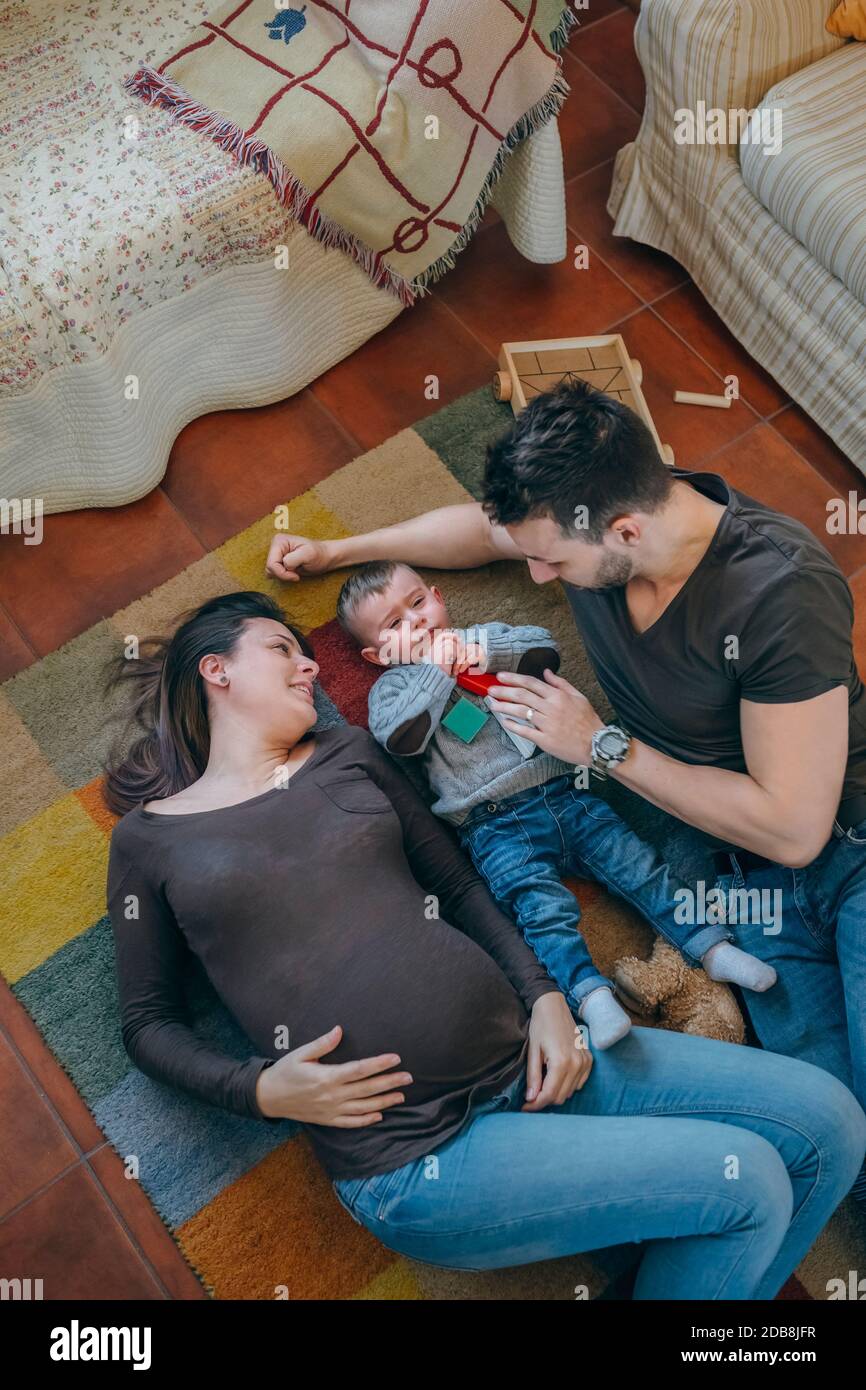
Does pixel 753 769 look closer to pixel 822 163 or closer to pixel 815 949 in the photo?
pixel 815 949

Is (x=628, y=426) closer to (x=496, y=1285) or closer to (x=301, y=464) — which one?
(x=301, y=464)

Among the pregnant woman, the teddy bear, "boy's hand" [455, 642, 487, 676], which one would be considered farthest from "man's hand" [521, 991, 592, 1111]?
"boy's hand" [455, 642, 487, 676]

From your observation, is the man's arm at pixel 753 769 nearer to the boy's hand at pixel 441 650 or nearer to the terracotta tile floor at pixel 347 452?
the boy's hand at pixel 441 650

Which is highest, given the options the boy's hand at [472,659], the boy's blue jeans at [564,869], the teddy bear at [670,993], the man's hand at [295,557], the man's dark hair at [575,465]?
the man's dark hair at [575,465]

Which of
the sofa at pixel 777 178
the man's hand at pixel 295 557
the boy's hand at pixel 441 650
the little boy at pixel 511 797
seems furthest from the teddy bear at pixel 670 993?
the sofa at pixel 777 178

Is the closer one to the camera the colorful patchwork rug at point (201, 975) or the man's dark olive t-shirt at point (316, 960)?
the man's dark olive t-shirt at point (316, 960)

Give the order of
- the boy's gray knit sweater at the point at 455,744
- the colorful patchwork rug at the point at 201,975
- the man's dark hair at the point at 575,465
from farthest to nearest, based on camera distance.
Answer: the boy's gray knit sweater at the point at 455,744, the colorful patchwork rug at the point at 201,975, the man's dark hair at the point at 575,465

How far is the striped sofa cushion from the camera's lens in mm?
2178

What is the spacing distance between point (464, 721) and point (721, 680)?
1.46 ft

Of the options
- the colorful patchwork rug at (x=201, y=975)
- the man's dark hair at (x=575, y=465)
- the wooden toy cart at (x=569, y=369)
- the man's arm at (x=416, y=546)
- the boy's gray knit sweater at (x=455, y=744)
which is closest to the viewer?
the man's dark hair at (x=575, y=465)

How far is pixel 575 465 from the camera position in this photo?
4.95ft

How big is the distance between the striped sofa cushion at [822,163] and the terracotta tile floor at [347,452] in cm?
37

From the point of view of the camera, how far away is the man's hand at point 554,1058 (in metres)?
1.62

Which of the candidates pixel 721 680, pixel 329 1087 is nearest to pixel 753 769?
pixel 721 680
